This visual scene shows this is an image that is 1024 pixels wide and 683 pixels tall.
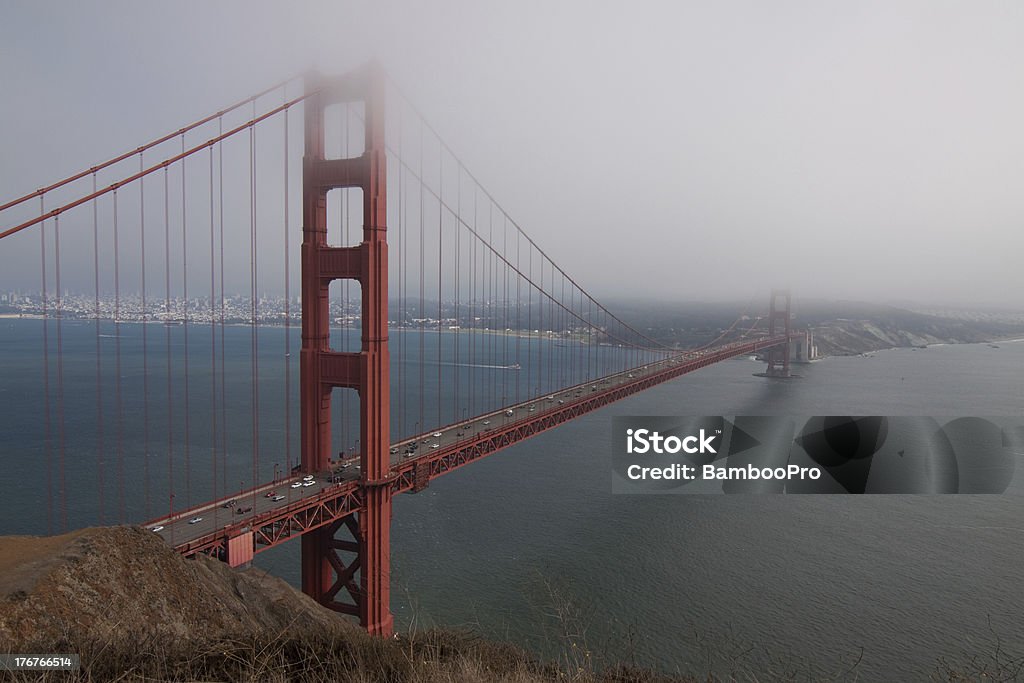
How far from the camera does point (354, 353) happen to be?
35.3 feet

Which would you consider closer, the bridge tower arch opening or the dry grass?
the dry grass

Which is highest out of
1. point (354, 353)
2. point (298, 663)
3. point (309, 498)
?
point (354, 353)

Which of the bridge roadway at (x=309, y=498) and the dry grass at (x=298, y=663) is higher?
the dry grass at (x=298, y=663)

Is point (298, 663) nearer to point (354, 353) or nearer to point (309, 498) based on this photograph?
point (309, 498)

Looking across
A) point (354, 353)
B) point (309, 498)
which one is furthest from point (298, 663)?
point (354, 353)

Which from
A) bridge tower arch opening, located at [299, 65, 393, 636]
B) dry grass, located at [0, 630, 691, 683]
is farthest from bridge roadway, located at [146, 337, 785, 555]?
dry grass, located at [0, 630, 691, 683]

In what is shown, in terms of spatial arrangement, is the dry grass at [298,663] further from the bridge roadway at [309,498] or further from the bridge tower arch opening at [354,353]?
the bridge tower arch opening at [354,353]

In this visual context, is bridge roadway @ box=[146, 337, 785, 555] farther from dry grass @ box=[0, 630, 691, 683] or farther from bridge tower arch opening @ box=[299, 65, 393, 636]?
dry grass @ box=[0, 630, 691, 683]

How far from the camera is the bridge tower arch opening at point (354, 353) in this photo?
10852 millimetres

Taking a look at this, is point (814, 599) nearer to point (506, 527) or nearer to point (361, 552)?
point (506, 527)

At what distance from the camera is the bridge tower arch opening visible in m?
10.9

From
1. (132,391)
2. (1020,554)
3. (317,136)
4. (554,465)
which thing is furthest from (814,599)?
(132,391)

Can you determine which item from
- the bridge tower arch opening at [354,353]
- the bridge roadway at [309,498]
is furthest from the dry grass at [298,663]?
the bridge tower arch opening at [354,353]

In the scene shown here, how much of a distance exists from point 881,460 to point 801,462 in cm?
275
